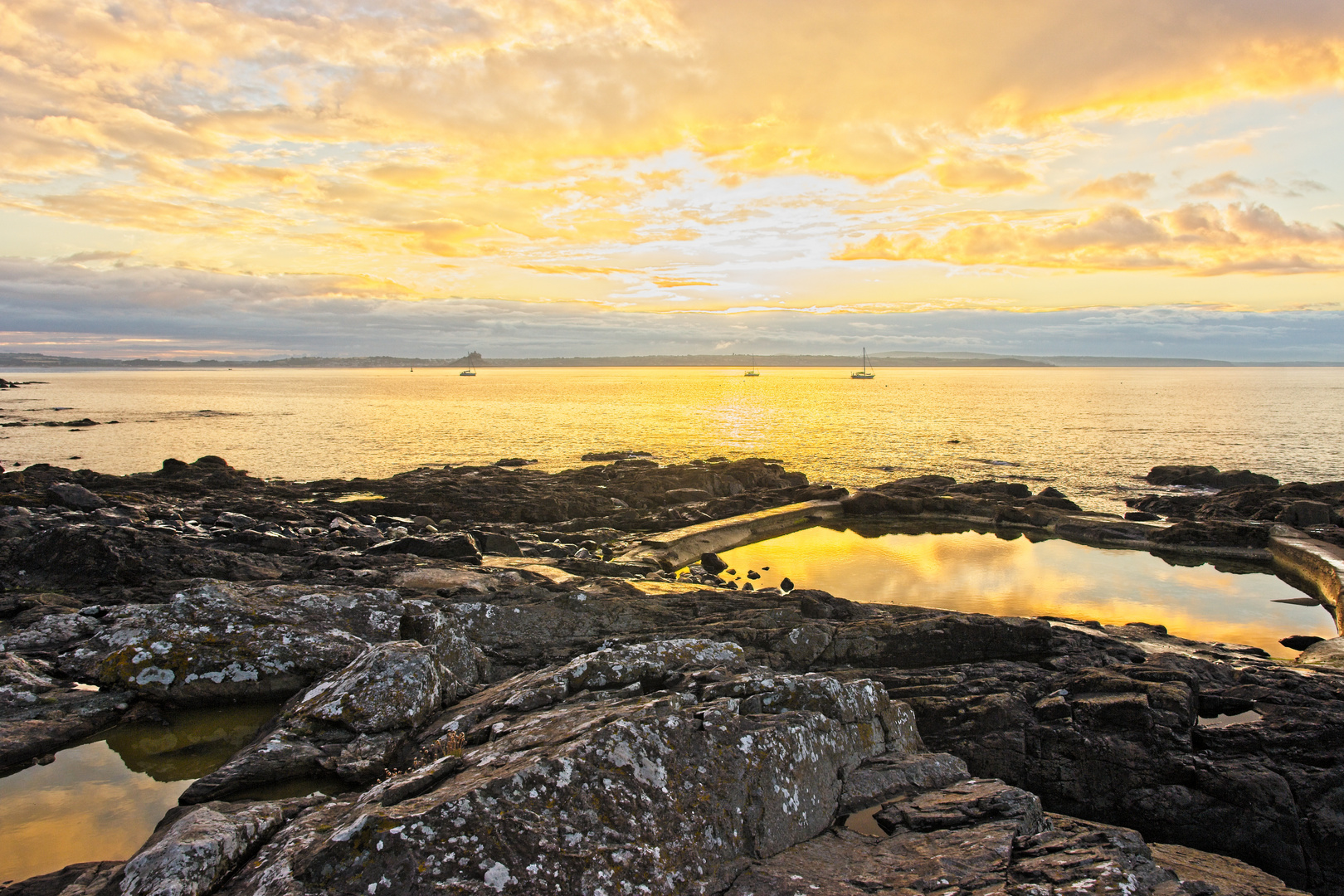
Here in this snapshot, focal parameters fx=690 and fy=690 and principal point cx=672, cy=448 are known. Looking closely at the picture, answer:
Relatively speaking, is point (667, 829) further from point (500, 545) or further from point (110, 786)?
point (500, 545)

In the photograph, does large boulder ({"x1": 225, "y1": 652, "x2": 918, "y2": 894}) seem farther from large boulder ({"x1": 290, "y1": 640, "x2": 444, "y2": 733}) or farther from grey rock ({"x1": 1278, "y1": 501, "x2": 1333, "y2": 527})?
grey rock ({"x1": 1278, "y1": 501, "x2": 1333, "y2": 527})

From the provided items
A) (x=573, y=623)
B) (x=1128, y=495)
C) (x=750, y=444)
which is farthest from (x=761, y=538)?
(x=750, y=444)

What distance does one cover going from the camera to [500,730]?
305 inches

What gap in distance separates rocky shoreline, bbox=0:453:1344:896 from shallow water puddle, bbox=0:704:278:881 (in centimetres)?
44

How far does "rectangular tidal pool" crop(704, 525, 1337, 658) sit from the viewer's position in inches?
895

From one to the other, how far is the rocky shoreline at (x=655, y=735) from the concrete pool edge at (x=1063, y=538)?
10.1 meters

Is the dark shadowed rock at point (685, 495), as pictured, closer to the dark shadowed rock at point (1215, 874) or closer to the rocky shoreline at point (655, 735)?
the rocky shoreline at point (655, 735)

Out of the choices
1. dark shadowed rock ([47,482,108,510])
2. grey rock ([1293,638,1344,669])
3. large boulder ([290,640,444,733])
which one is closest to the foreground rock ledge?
large boulder ([290,640,444,733])

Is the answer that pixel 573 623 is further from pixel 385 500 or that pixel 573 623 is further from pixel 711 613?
pixel 385 500

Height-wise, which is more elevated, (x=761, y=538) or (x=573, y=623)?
(x=573, y=623)

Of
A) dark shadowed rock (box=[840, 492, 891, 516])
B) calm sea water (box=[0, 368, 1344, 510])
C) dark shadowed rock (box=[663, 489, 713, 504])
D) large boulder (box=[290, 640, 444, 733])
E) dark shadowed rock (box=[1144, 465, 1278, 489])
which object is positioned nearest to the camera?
large boulder (box=[290, 640, 444, 733])

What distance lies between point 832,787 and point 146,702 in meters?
10.3

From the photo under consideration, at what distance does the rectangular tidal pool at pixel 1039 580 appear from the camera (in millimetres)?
22734

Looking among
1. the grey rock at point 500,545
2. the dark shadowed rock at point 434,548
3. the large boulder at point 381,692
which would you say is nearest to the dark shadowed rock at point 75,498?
the dark shadowed rock at point 434,548
